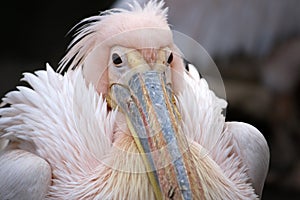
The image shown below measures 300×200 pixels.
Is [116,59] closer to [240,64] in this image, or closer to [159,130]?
[159,130]

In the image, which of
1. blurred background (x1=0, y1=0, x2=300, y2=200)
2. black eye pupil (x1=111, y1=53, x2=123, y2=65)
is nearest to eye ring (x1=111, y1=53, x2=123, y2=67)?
black eye pupil (x1=111, y1=53, x2=123, y2=65)

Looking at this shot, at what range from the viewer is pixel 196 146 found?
1.66 m

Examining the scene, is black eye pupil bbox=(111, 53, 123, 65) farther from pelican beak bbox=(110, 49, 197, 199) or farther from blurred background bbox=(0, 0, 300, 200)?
blurred background bbox=(0, 0, 300, 200)

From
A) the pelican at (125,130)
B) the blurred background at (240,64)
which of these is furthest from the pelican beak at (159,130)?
the blurred background at (240,64)

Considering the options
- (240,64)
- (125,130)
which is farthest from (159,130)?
(240,64)

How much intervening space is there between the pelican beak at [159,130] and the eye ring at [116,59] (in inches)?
1.9

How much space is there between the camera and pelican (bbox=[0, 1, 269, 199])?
156cm

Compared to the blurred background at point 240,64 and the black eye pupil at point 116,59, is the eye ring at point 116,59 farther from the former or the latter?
the blurred background at point 240,64

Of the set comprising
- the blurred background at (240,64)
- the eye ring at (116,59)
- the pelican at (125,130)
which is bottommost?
the blurred background at (240,64)

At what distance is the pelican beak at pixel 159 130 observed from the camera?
4.97ft

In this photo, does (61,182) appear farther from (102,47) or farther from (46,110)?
(102,47)

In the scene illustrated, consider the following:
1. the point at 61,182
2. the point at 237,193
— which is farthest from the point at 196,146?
the point at 61,182

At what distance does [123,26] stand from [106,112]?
209mm

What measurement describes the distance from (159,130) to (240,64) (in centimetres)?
145
